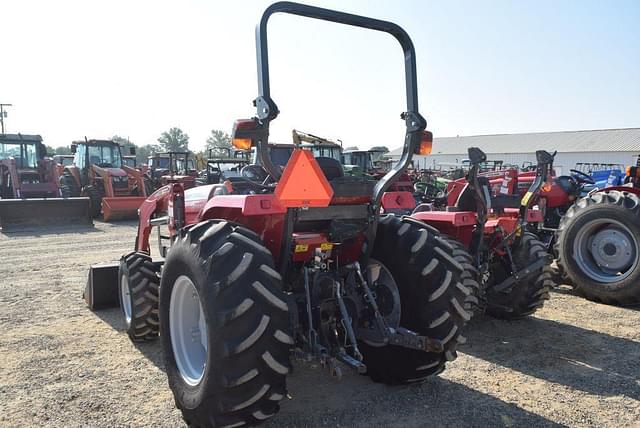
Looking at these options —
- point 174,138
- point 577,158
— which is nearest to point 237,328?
point 577,158

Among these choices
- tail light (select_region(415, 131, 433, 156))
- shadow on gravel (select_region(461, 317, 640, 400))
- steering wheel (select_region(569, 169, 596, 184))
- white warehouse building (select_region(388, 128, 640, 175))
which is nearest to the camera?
tail light (select_region(415, 131, 433, 156))

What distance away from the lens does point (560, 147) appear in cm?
5656

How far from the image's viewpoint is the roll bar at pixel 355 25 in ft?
10.1

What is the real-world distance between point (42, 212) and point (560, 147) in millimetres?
55337

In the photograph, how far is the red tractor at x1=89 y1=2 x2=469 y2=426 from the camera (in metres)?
2.78

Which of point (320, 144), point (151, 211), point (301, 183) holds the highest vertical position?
point (320, 144)

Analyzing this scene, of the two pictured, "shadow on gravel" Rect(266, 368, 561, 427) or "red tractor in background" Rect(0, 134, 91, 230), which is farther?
"red tractor in background" Rect(0, 134, 91, 230)

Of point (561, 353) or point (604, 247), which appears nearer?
point (561, 353)

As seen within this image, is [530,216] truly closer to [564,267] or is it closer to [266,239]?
[564,267]

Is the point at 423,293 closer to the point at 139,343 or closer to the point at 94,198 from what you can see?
the point at 139,343

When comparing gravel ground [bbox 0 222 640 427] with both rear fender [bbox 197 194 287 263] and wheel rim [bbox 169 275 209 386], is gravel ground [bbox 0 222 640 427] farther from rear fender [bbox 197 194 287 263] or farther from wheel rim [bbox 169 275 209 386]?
rear fender [bbox 197 194 287 263]

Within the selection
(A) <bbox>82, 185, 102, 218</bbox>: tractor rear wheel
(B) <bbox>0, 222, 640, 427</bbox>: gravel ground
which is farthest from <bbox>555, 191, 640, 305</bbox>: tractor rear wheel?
(A) <bbox>82, 185, 102, 218</bbox>: tractor rear wheel

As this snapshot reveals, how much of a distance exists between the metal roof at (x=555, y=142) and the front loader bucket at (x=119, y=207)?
37.1m

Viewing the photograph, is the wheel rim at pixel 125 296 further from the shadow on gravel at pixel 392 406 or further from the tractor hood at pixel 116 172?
the tractor hood at pixel 116 172
